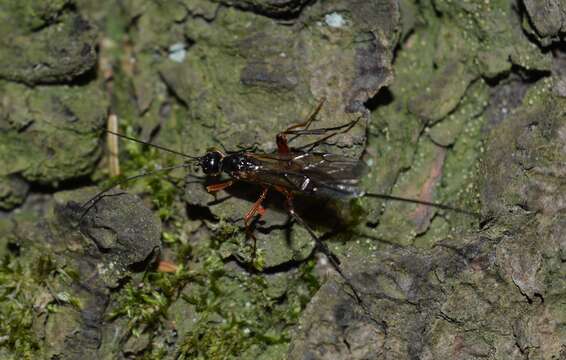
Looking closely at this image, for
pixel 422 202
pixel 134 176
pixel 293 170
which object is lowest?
pixel 134 176

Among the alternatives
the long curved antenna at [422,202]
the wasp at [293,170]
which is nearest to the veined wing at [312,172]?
the wasp at [293,170]

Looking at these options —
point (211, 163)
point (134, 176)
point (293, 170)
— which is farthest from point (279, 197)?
point (134, 176)

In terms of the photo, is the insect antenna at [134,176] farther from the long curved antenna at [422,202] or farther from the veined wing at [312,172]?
the long curved antenna at [422,202]

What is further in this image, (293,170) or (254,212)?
(293,170)

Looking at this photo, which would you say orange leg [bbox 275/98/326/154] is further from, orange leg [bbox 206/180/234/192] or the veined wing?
orange leg [bbox 206/180/234/192]

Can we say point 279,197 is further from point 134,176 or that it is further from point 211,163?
point 134,176

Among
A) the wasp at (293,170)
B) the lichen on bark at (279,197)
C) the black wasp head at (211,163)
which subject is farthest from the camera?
the black wasp head at (211,163)

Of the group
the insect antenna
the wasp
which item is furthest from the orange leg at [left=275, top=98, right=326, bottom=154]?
the insect antenna

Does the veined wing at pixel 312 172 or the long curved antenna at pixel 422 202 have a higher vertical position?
the long curved antenna at pixel 422 202

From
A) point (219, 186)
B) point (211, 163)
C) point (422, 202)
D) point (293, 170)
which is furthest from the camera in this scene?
point (293, 170)

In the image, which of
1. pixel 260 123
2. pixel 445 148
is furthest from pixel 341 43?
pixel 445 148
